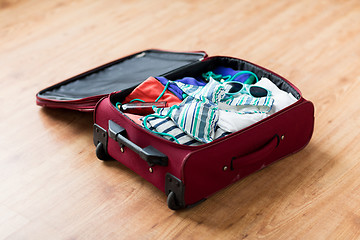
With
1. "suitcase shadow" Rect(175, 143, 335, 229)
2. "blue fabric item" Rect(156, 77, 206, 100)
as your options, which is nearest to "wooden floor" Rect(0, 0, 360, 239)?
"suitcase shadow" Rect(175, 143, 335, 229)

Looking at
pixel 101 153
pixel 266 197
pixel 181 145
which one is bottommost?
pixel 266 197

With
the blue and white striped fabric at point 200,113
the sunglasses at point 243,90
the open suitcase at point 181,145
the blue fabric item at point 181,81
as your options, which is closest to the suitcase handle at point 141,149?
the open suitcase at point 181,145

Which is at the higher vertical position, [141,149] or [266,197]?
[141,149]

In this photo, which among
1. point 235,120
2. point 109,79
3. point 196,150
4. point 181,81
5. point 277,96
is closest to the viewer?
point 196,150

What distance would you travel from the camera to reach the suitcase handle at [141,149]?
123 cm

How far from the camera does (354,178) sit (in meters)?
1.39

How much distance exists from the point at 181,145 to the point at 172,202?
0.15 metres

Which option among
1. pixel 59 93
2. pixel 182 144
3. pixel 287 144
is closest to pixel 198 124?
pixel 182 144

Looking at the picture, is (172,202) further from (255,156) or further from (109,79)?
(109,79)

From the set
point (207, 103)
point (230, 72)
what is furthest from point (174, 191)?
point (230, 72)

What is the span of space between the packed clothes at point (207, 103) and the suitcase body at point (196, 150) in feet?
0.15

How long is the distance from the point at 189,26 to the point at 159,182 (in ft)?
3.89

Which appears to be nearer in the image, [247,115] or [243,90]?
[247,115]

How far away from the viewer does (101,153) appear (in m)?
1.45
